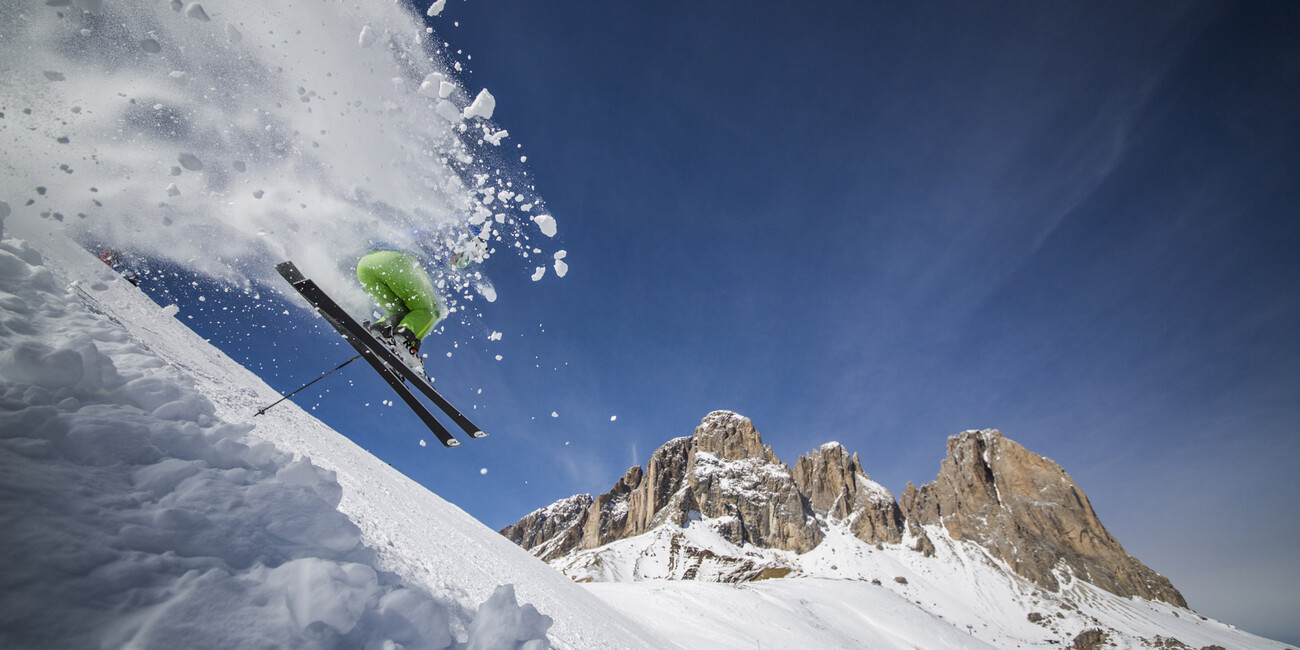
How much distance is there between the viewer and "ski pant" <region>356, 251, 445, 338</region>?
889 cm

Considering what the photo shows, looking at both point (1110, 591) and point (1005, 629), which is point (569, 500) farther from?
point (1110, 591)

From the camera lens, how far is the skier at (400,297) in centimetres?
890

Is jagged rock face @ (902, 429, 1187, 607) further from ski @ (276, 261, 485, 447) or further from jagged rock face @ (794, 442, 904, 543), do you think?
ski @ (276, 261, 485, 447)

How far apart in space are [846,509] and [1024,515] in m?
43.1

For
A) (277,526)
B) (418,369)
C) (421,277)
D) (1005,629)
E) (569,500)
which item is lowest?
(277,526)

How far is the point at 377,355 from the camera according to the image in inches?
372

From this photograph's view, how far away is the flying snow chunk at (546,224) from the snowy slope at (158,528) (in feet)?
20.2

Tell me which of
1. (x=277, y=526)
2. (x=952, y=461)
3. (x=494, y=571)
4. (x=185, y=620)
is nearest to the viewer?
(x=185, y=620)

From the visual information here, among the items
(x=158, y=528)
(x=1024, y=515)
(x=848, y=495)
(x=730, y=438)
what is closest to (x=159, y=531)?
(x=158, y=528)

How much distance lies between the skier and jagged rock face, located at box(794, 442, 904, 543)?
449 feet

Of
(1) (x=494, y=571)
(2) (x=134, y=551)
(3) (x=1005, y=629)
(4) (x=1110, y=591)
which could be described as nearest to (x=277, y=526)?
(2) (x=134, y=551)

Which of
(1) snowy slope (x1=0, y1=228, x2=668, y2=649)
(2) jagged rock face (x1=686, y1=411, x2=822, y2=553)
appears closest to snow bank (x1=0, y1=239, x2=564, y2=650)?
(1) snowy slope (x1=0, y1=228, x2=668, y2=649)

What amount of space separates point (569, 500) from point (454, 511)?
598 feet

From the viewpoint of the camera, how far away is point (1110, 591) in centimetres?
10344
